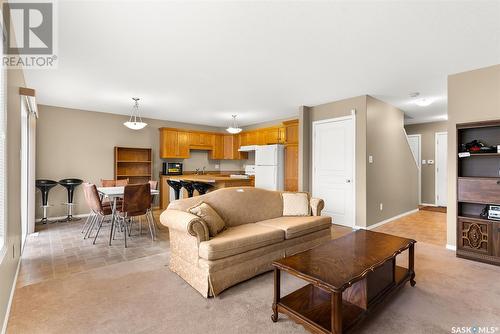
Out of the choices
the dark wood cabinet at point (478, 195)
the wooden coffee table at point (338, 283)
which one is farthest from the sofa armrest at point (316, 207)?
the dark wood cabinet at point (478, 195)

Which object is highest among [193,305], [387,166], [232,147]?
[232,147]

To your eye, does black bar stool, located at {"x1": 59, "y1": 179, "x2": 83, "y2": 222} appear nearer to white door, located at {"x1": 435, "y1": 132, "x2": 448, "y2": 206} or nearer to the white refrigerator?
the white refrigerator

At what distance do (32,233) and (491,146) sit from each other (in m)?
7.13

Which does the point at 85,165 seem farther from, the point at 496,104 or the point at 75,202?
the point at 496,104

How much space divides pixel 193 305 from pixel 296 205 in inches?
78.9

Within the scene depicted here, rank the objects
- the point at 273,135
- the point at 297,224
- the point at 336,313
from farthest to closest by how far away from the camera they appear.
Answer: the point at 273,135, the point at 297,224, the point at 336,313

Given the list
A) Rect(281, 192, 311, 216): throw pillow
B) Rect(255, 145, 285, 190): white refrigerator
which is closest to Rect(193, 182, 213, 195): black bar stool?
Rect(255, 145, 285, 190): white refrigerator

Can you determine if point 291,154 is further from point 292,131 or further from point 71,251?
point 71,251

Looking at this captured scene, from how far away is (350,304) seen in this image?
1.91 metres

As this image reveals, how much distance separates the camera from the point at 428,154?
712cm

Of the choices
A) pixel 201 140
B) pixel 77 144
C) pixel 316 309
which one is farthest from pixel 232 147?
pixel 316 309

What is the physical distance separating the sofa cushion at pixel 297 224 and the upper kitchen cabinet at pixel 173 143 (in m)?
4.40

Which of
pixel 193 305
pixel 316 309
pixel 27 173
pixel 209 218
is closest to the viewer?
pixel 316 309

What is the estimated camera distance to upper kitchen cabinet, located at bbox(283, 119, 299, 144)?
5.82 m
